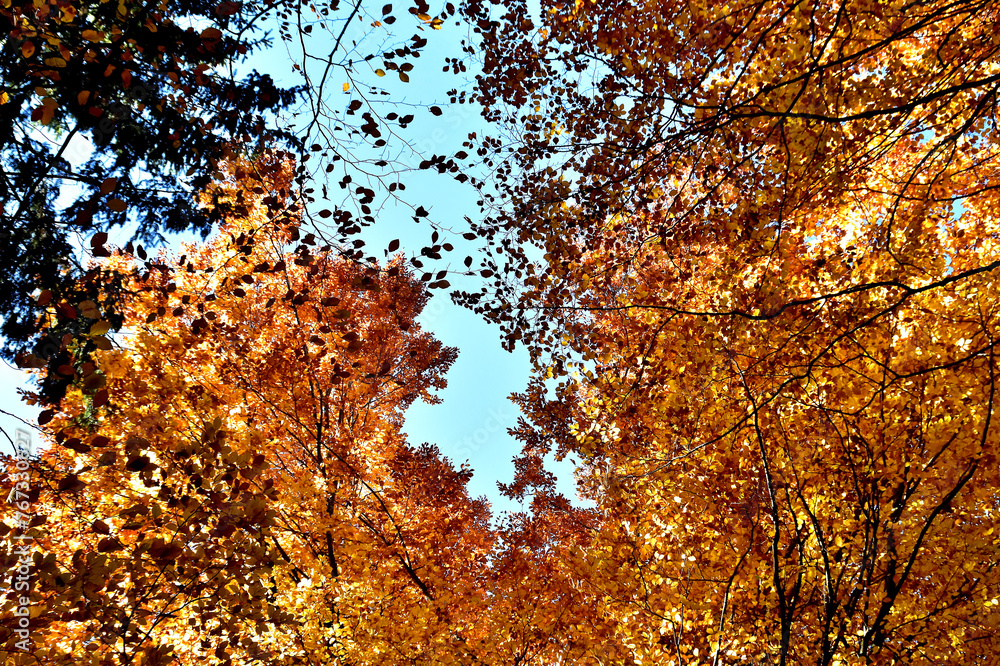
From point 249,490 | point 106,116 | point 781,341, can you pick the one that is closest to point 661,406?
point 781,341

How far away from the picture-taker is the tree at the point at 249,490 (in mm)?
4477

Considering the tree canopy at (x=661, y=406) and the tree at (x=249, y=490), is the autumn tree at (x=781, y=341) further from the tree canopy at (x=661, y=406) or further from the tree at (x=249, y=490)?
the tree at (x=249, y=490)

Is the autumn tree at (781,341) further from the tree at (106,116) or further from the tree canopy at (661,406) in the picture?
→ the tree at (106,116)

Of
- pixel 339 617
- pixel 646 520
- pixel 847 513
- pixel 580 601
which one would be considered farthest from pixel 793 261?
pixel 339 617

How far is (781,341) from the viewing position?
5863 mm

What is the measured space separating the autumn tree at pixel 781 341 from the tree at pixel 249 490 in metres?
2.81

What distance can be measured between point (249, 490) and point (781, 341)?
21.6 ft

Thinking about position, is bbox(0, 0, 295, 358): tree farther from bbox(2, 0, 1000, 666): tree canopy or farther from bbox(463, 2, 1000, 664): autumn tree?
bbox(463, 2, 1000, 664): autumn tree

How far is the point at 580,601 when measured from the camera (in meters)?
8.38

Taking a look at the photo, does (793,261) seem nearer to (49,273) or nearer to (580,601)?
(580,601)

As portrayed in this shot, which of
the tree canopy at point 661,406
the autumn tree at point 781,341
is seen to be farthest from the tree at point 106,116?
the autumn tree at point 781,341

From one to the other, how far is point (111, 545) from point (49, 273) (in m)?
2.52

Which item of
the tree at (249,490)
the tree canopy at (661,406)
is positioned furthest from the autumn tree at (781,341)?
the tree at (249,490)

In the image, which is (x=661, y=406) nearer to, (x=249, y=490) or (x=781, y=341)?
(x=781, y=341)
